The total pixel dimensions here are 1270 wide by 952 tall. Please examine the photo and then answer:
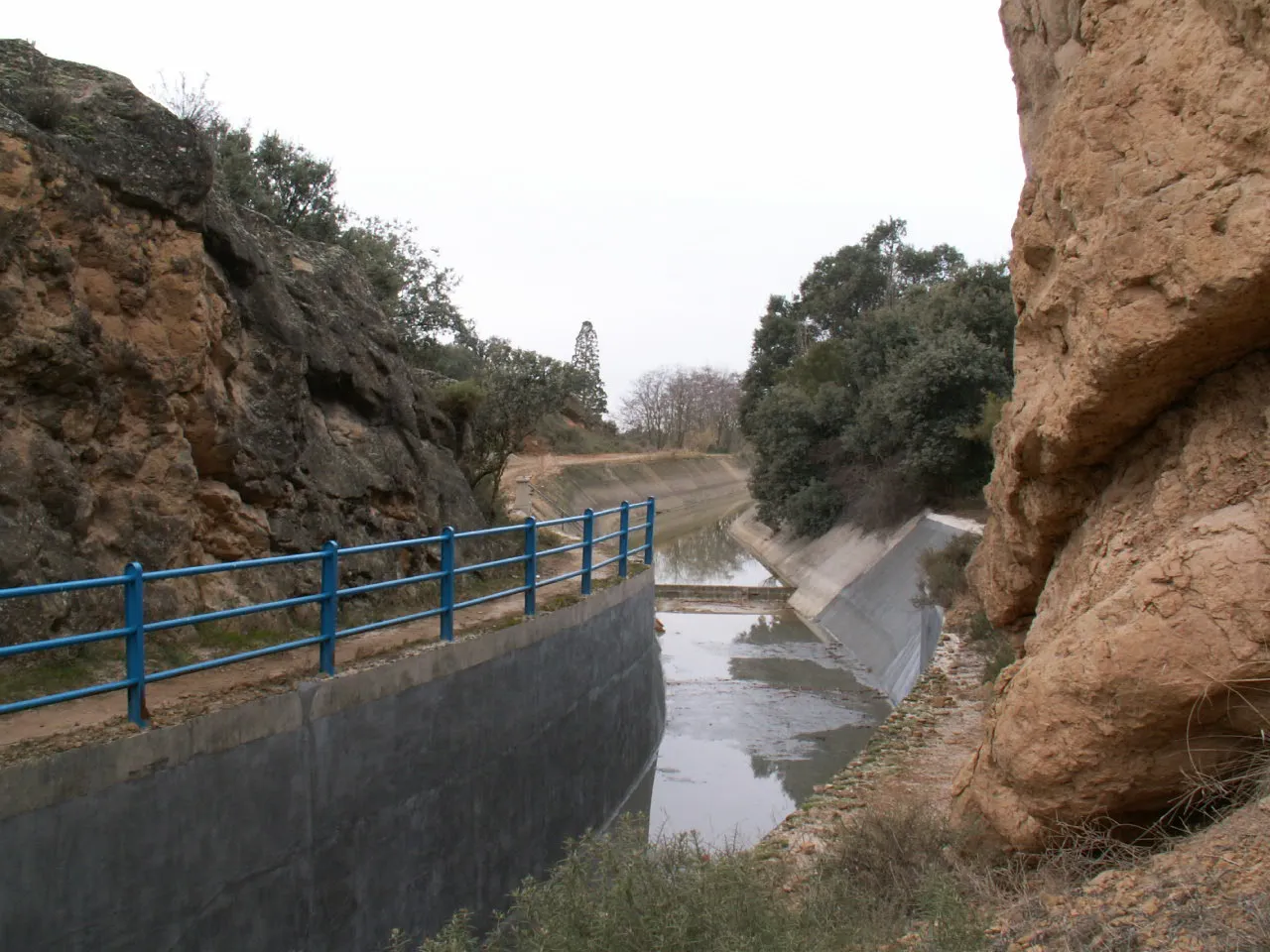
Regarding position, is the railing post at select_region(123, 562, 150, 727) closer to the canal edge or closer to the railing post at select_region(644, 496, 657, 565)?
the canal edge

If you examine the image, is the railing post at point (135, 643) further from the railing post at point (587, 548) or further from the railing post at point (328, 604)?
the railing post at point (587, 548)

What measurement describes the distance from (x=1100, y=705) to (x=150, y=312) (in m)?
6.96

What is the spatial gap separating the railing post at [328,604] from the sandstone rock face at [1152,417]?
3898 millimetres

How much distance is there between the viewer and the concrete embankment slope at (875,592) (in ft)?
63.6

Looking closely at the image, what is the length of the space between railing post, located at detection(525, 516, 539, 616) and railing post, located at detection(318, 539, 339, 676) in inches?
97.8

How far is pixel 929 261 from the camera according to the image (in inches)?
2356

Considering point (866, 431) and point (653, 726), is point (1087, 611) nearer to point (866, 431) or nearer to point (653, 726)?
point (653, 726)

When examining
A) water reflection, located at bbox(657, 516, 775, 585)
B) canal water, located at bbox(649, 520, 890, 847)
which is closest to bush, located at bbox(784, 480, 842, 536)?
water reflection, located at bbox(657, 516, 775, 585)

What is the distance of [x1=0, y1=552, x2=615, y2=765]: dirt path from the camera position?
5.23 m

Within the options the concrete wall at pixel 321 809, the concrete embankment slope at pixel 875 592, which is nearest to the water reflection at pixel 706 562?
the concrete embankment slope at pixel 875 592

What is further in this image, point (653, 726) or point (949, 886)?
point (653, 726)

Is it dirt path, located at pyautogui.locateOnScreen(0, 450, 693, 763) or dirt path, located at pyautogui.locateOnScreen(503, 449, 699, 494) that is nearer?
dirt path, located at pyautogui.locateOnScreen(0, 450, 693, 763)

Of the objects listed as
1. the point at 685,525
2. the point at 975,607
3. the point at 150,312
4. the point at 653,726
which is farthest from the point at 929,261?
the point at 150,312

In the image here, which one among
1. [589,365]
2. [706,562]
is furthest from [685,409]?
[706,562]
